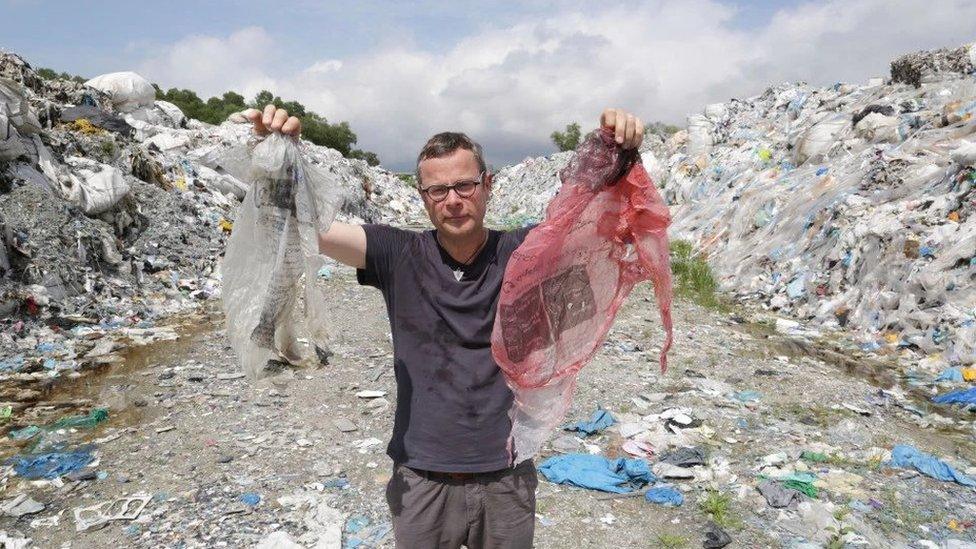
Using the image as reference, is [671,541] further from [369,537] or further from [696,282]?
[696,282]

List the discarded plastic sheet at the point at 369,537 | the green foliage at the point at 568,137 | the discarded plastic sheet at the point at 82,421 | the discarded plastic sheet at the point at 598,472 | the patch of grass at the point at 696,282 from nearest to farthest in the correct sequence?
the discarded plastic sheet at the point at 369,537 → the discarded plastic sheet at the point at 598,472 → the discarded plastic sheet at the point at 82,421 → the patch of grass at the point at 696,282 → the green foliage at the point at 568,137

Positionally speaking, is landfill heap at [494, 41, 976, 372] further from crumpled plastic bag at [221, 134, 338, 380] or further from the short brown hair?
crumpled plastic bag at [221, 134, 338, 380]

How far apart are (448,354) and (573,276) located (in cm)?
47

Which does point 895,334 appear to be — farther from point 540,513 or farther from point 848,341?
point 540,513

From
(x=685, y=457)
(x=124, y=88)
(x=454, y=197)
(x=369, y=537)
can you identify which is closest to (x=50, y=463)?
(x=369, y=537)

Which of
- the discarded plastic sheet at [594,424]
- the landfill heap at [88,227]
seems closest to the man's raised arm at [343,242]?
the landfill heap at [88,227]

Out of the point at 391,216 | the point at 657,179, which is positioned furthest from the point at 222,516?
the point at 391,216

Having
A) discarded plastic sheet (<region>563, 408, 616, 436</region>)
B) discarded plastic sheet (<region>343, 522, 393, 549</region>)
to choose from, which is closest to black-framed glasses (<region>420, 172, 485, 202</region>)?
discarded plastic sheet (<region>343, 522, 393, 549</region>)

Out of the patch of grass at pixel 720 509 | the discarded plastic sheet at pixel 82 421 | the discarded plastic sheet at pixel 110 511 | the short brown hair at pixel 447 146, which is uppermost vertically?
the short brown hair at pixel 447 146

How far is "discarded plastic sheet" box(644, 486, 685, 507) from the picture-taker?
3146 millimetres

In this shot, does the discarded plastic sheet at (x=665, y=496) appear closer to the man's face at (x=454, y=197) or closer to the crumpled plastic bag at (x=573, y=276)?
the crumpled plastic bag at (x=573, y=276)

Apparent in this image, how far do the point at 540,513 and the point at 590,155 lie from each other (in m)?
2.04

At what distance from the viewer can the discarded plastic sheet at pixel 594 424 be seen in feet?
12.9

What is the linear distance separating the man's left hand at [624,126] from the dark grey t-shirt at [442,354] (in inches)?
16.8
